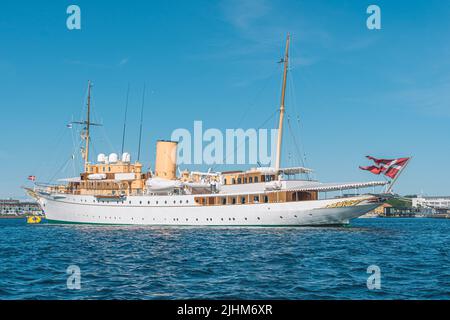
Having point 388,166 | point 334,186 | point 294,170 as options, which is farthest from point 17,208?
point 388,166

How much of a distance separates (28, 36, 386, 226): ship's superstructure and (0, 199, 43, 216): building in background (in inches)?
5033

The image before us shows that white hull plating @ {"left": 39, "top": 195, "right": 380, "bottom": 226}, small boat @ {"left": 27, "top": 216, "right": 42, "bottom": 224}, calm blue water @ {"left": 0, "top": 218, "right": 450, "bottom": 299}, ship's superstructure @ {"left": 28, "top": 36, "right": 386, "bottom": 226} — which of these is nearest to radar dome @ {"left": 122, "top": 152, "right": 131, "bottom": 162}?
ship's superstructure @ {"left": 28, "top": 36, "right": 386, "bottom": 226}

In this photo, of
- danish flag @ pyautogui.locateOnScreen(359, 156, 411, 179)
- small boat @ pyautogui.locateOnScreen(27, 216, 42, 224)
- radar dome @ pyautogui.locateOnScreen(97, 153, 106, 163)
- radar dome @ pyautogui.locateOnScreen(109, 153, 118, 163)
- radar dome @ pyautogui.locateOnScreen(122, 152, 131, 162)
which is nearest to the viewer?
danish flag @ pyautogui.locateOnScreen(359, 156, 411, 179)

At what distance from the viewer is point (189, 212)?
54.7 m

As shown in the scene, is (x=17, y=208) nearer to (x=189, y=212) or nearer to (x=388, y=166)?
(x=189, y=212)

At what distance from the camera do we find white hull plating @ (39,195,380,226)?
48.9 metres

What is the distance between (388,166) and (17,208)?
7119 inches

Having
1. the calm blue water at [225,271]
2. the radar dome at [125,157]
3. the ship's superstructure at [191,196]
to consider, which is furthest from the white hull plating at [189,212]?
the calm blue water at [225,271]

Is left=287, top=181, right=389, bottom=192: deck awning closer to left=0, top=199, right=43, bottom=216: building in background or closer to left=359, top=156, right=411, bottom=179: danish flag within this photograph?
left=359, top=156, right=411, bottom=179: danish flag

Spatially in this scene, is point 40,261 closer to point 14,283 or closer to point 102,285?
point 14,283

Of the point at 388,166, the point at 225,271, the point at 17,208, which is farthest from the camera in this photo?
the point at 17,208

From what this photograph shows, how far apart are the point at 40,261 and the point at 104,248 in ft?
20.7

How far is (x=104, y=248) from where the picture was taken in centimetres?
2970
